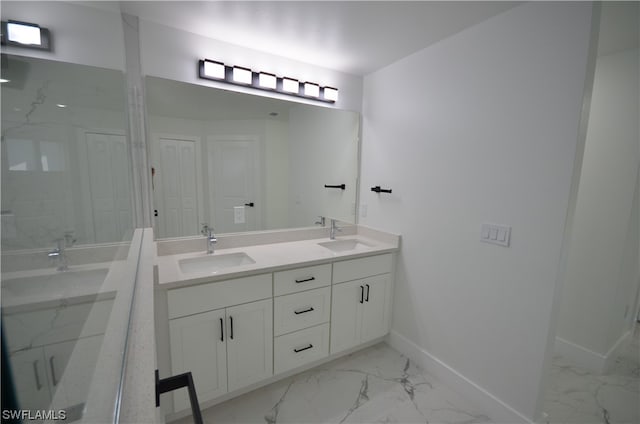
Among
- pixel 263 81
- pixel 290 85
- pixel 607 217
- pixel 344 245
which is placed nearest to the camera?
pixel 607 217

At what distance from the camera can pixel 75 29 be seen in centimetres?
66

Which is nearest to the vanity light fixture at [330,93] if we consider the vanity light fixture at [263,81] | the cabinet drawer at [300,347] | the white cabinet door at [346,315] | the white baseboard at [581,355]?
the vanity light fixture at [263,81]

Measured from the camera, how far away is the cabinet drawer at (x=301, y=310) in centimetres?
172

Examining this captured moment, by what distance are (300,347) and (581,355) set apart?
6.92 ft

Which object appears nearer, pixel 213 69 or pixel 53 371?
pixel 53 371

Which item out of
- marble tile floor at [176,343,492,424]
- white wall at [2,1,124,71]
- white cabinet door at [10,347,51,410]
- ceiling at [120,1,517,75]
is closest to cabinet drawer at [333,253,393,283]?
marble tile floor at [176,343,492,424]

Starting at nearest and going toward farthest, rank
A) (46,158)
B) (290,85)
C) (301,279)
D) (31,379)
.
Result: (31,379) → (46,158) → (301,279) → (290,85)

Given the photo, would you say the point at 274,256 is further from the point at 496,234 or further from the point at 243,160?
the point at 496,234

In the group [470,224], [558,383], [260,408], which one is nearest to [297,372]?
Result: [260,408]

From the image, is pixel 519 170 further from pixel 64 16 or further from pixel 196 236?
pixel 196 236

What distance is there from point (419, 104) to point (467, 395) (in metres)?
1.96

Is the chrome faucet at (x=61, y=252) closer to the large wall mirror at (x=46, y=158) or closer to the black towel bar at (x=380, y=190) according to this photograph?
the large wall mirror at (x=46, y=158)

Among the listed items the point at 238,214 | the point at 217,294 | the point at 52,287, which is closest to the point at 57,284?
the point at 52,287

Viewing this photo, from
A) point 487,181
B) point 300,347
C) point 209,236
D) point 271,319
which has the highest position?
point 487,181
